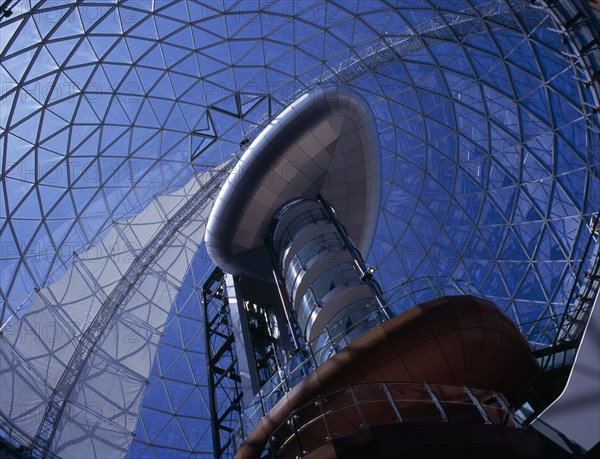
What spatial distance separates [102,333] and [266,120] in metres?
19.0

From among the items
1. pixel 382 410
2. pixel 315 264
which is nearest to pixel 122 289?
pixel 315 264

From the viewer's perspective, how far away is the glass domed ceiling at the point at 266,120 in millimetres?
30875

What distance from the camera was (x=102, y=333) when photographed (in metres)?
39.3

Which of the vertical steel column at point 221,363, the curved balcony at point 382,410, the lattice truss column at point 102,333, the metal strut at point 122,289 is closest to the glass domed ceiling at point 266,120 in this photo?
the lattice truss column at point 102,333

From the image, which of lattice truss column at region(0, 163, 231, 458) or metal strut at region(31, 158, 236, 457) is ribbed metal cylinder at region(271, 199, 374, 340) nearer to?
metal strut at region(31, 158, 236, 457)

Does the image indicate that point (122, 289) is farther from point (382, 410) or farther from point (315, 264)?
point (382, 410)

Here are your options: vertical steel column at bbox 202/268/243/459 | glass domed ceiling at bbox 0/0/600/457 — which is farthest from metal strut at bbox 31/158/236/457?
vertical steel column at bbox 202/268/243/459

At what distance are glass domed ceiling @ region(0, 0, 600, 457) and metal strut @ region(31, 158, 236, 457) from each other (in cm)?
186

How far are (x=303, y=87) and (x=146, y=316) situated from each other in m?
20.5

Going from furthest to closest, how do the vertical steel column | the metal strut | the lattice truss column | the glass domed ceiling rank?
the metal strut, the lattice truss column, the glass domed ceiling, the vertical steel column

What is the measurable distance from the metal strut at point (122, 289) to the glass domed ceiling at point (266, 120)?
73.3 inches

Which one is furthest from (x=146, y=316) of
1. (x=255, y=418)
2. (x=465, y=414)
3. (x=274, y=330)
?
(x=465, y=414)

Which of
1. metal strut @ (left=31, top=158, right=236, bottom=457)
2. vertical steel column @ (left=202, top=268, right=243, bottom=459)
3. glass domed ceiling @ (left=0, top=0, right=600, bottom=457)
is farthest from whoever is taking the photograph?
metal strut @ (left=31, top=158, right=236, bottom=457)

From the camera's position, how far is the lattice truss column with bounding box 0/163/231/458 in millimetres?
32344
